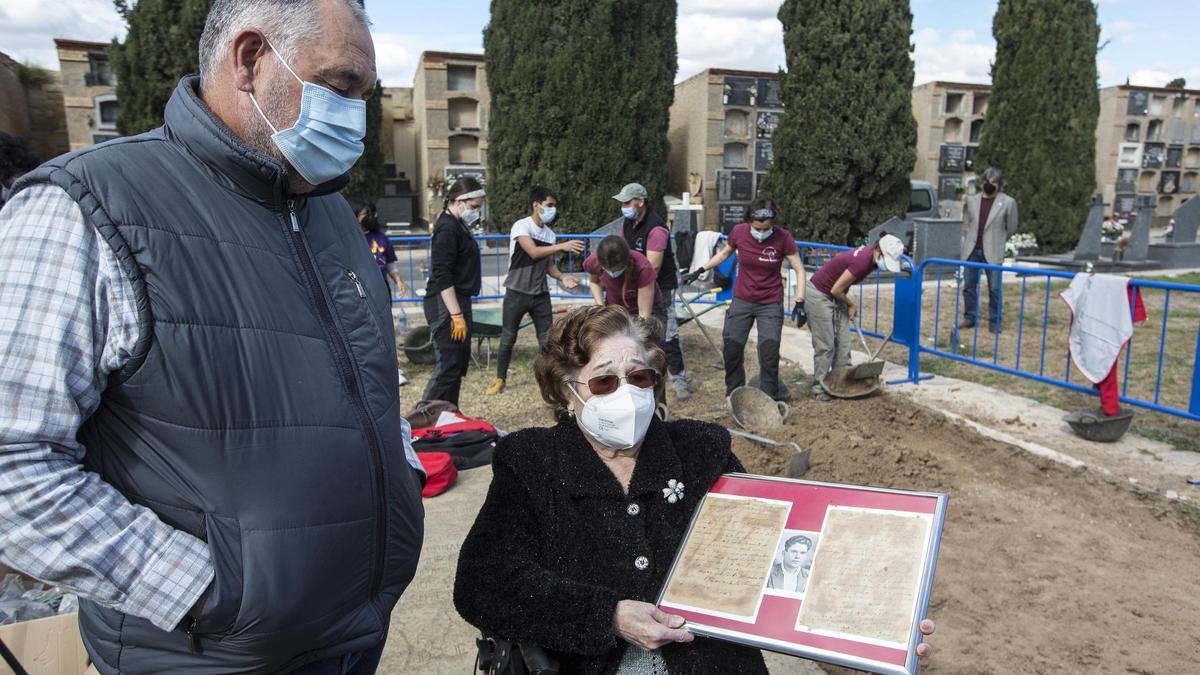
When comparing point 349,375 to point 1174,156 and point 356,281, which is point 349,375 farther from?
point 1174,156

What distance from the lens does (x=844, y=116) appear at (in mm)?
15555

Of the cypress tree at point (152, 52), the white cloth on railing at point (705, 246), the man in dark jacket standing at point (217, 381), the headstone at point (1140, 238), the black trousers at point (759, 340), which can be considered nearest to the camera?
the man in dark jacket standing at point (217, 381)

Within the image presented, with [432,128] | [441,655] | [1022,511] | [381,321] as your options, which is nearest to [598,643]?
[381,321]

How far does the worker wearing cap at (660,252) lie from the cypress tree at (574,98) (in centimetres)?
856

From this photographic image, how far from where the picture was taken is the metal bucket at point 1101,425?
543cm

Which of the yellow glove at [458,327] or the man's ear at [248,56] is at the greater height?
the man's ear at [248,56]

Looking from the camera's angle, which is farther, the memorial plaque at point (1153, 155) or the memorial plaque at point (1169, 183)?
the memorial plaque at point (1169, 183)

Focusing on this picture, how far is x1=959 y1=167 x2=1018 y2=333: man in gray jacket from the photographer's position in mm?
8914

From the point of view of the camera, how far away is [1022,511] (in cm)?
429

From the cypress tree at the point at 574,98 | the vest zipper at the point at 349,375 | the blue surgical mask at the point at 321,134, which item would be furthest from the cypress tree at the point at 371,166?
the vest zipper at the point at 349,375

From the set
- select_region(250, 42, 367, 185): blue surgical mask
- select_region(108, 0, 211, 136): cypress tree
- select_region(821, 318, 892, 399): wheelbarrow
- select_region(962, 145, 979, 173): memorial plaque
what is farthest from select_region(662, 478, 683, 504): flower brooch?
select_region(962, 145, 979, 173): memorial plaque

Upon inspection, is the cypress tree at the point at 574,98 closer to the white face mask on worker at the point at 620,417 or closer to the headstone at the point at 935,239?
the headstone at the point at 935,239

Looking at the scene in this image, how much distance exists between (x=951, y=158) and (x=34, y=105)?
2214 centimetres

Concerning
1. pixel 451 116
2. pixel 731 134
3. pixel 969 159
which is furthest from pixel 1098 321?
pixel 969 159
